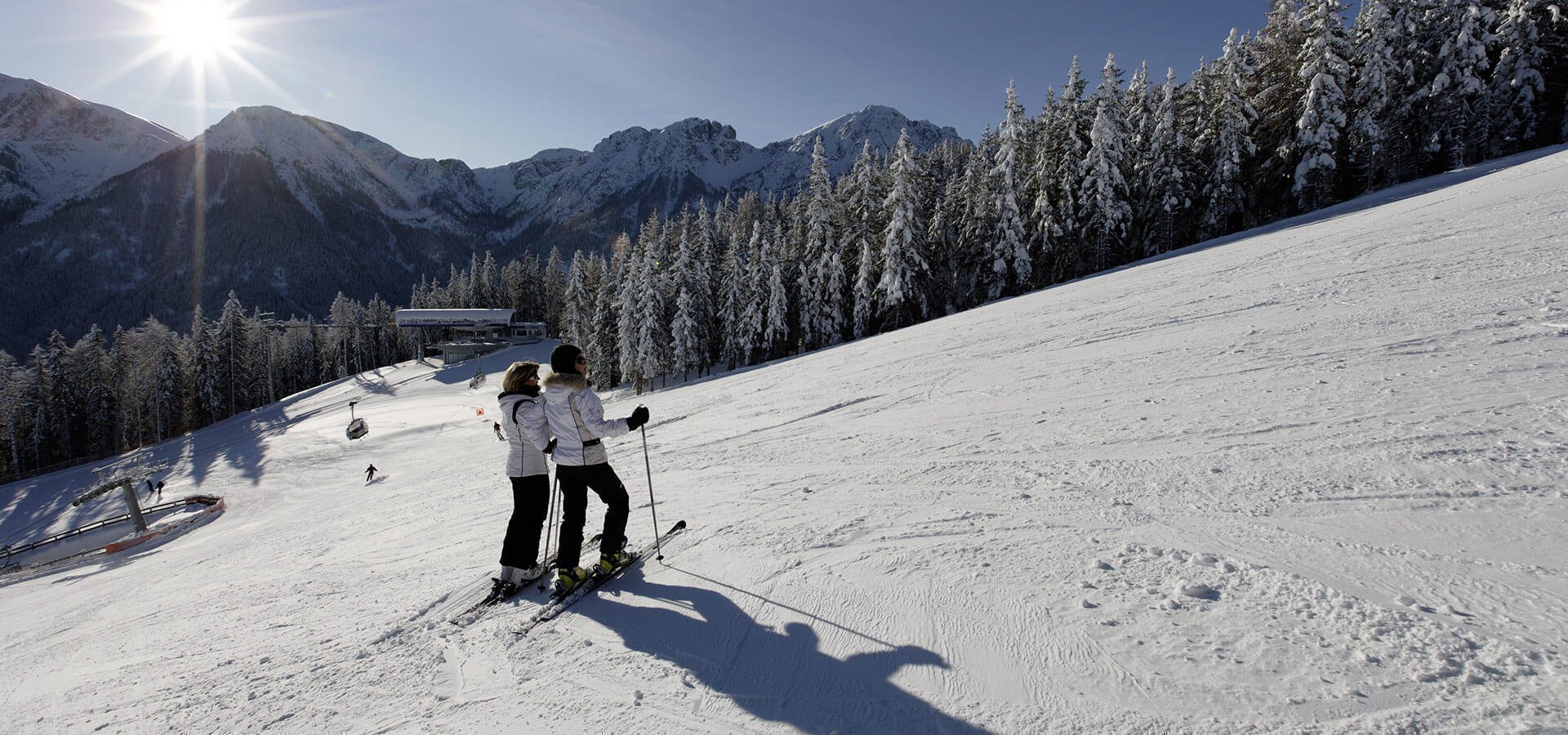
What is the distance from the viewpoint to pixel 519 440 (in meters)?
5.06

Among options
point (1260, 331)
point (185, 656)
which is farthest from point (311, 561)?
point (1260, 331)

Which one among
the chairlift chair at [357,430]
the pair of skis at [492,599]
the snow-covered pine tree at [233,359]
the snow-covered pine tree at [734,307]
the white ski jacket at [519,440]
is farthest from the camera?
the snow-covered pine tree at [233,359]

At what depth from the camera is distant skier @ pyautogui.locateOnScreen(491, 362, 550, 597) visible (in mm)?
5066

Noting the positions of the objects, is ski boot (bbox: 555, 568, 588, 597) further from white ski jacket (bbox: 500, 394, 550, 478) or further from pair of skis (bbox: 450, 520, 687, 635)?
white ski jacket (bbox: 500, 394, 550, 478)

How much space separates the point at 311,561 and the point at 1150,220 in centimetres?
3892

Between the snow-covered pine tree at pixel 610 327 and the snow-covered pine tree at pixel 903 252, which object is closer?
the snow-covered pine tree at pixel 903 252

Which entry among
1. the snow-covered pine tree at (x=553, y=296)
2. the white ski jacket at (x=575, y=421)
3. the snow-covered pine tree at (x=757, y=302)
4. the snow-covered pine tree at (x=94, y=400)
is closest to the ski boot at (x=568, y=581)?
the white ski jacket at (x=575, y=421)

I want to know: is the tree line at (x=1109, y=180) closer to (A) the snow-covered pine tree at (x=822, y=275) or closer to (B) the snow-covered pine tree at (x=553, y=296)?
(A) the snow-covered pine tree at (x=822, y=275)

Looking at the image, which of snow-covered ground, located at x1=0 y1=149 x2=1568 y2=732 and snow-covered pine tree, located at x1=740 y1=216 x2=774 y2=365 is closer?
snow-covered ground, located at x1=0 y1=149 x2=1568 y2=732

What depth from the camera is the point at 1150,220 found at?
33.7m

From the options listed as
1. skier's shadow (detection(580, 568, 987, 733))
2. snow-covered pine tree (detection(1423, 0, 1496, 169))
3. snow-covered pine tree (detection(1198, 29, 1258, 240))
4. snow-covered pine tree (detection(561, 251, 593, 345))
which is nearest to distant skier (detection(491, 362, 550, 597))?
skier's shadow (detection(580, 568, 987, 733))

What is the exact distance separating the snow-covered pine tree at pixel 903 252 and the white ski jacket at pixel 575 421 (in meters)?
28.8

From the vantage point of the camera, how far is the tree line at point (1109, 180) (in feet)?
93.1

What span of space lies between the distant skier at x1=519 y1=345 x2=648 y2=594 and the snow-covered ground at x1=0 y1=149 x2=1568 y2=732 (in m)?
0.40
